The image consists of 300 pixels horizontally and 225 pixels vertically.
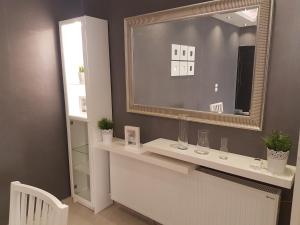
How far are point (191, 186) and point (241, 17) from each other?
4.41 ft

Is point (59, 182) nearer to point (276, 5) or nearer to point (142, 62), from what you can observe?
point (142, 62)

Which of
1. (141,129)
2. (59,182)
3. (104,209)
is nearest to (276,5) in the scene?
(141,129)

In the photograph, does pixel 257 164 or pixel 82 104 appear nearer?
pixel 257 164

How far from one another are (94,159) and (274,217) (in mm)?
1721

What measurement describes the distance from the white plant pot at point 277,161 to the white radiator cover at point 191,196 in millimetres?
192

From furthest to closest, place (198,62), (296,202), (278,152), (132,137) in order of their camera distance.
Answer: (132,137) < (198,62) < (278,152) < (296,202)

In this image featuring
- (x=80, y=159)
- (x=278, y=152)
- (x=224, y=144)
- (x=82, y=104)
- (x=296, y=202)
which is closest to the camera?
(x=296, y=202)

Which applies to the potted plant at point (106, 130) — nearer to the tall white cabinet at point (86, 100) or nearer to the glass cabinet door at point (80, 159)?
the tall white cabinet at point (86, 100)

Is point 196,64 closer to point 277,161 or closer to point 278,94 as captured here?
point 278,94

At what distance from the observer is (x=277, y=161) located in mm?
1380

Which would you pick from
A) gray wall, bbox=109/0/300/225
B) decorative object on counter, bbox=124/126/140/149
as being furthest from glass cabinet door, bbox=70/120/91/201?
gray wall, bbox=109/0/300/225

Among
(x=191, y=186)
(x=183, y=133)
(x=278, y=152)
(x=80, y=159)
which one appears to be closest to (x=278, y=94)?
(x=278, y=152)

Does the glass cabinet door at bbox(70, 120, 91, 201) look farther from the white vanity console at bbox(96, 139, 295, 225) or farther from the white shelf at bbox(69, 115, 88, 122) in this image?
the white vanity console at bbox(96, 139, 295, 225)

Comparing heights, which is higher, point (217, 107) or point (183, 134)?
point (217, 107)
